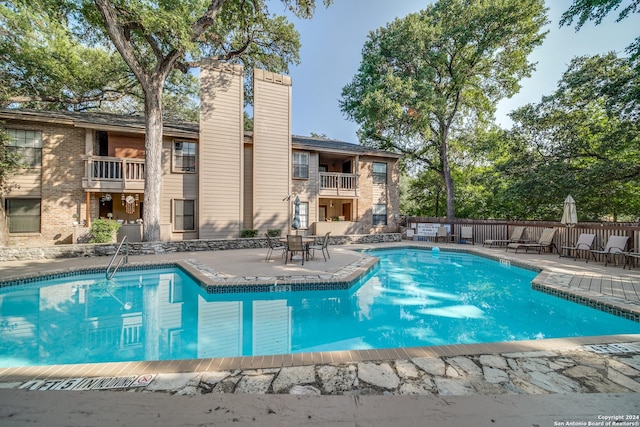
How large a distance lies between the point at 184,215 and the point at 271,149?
5607mm

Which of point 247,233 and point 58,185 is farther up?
point 58,185

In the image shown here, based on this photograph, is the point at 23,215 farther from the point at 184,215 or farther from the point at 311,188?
the point at 311,188

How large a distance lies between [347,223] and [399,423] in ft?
47.7

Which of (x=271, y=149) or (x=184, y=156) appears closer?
(x=184, y=156)

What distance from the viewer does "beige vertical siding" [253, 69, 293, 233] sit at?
47.8 feet

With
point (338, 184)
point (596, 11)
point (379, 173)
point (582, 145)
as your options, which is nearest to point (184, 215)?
point (338, 184)

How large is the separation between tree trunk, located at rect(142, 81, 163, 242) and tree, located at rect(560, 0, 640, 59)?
1593 cm

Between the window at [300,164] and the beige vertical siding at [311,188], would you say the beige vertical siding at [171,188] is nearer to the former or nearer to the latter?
the window at [300,164]

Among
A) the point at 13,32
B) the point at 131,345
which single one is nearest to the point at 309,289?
the point at 131,345

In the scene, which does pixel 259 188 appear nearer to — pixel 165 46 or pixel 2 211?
pixel 165 46

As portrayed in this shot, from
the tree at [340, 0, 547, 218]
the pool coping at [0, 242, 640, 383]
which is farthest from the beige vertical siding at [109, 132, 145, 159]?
the tree at [340, 0, 547, 218]

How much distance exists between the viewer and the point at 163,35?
10.7 metres

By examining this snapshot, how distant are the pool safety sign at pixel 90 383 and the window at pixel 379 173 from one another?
1712 centimetres

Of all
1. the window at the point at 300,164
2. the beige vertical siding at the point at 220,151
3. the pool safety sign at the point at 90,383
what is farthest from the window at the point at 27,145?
the pool safety sign at the point at 90,383
